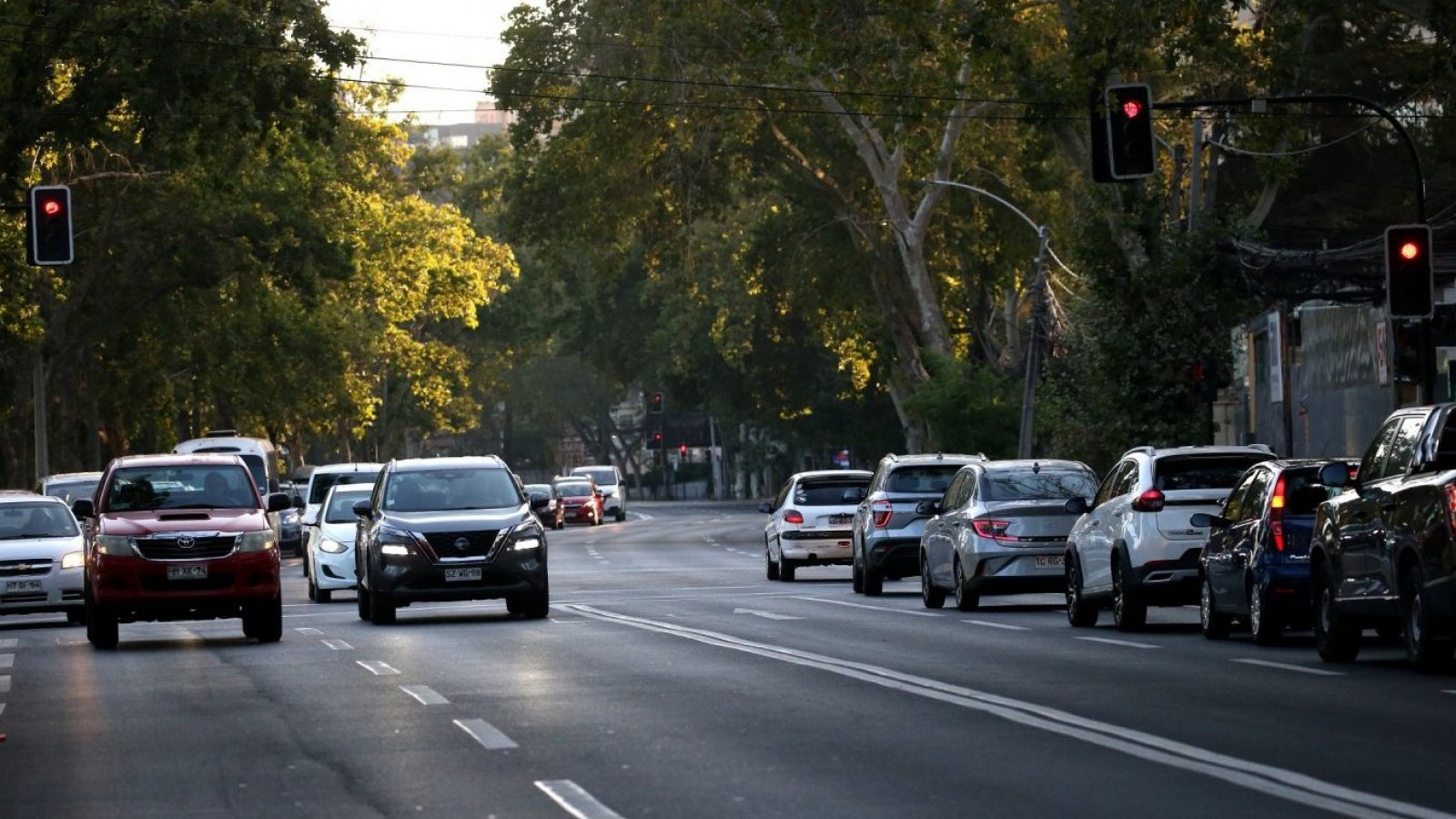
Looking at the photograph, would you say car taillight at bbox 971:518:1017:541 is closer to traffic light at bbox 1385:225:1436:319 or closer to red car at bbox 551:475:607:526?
traffic light at bbox 1385:225:1436:319

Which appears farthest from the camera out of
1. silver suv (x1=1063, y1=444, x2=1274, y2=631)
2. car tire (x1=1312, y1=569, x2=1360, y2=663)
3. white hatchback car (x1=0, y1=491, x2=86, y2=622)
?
white hatchback car (x1=0, y1=491, x2=86, y2=622)

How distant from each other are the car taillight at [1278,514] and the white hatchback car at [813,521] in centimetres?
1765

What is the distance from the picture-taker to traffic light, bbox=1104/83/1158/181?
2795cm

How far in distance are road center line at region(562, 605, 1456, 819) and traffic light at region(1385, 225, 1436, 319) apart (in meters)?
9.74

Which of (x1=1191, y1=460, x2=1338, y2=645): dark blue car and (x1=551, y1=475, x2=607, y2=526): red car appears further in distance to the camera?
(x1=551, y1=475, x2=607, y2=526): red car

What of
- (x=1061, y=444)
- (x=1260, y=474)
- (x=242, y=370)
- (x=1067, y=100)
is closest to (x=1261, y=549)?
(x=1260, y=474)

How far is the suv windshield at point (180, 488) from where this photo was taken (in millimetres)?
25453

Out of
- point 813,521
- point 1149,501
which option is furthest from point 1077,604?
point 813,521

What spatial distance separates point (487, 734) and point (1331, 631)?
7247mm

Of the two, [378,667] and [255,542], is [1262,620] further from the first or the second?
[255,542]

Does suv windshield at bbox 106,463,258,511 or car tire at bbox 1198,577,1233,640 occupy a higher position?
suv windshield at bbox 106,463,258,511

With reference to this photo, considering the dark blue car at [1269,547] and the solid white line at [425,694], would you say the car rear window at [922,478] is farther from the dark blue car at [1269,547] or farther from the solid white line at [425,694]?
the solid white line at [425,694]

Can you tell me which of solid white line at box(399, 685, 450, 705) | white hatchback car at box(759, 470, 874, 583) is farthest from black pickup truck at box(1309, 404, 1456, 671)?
white hatchback car at box(759, 470, 874, 583)

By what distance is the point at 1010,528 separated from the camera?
1081 inches
